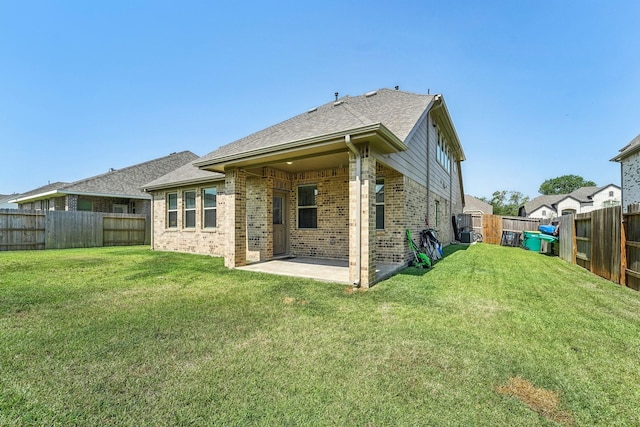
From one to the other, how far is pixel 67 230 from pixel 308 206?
42.3 ft

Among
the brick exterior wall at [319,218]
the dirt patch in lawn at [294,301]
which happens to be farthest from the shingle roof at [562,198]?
the dirt patch in lawn at [294,301]

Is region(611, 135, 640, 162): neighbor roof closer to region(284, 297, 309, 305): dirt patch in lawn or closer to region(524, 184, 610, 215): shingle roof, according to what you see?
region(284, 297, 309, 305): dirt patch in lawn

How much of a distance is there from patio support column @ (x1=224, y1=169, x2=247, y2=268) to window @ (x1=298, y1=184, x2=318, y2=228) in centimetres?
226

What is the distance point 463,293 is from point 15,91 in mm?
17355

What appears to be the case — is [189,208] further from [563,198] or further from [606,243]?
[563,198]

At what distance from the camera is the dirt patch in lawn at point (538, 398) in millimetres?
1965

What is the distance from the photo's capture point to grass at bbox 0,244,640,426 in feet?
6.54

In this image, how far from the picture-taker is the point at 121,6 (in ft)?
24.7

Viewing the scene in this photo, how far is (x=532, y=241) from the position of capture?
13.4 metres

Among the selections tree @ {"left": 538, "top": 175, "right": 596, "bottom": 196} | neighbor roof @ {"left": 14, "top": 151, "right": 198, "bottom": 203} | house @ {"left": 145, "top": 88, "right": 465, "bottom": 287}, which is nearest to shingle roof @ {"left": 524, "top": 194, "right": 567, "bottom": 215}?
tree @ {"left": 538, "top": 175, "right": 596, "bottom": 196}

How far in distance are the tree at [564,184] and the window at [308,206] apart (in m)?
88.0

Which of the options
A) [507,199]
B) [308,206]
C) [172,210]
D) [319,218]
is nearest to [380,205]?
[319,218]

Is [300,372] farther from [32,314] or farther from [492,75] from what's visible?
[492,75]

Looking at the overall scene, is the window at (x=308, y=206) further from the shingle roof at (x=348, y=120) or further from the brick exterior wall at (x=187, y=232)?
the brick exterior wall at (x=187, y=232)
